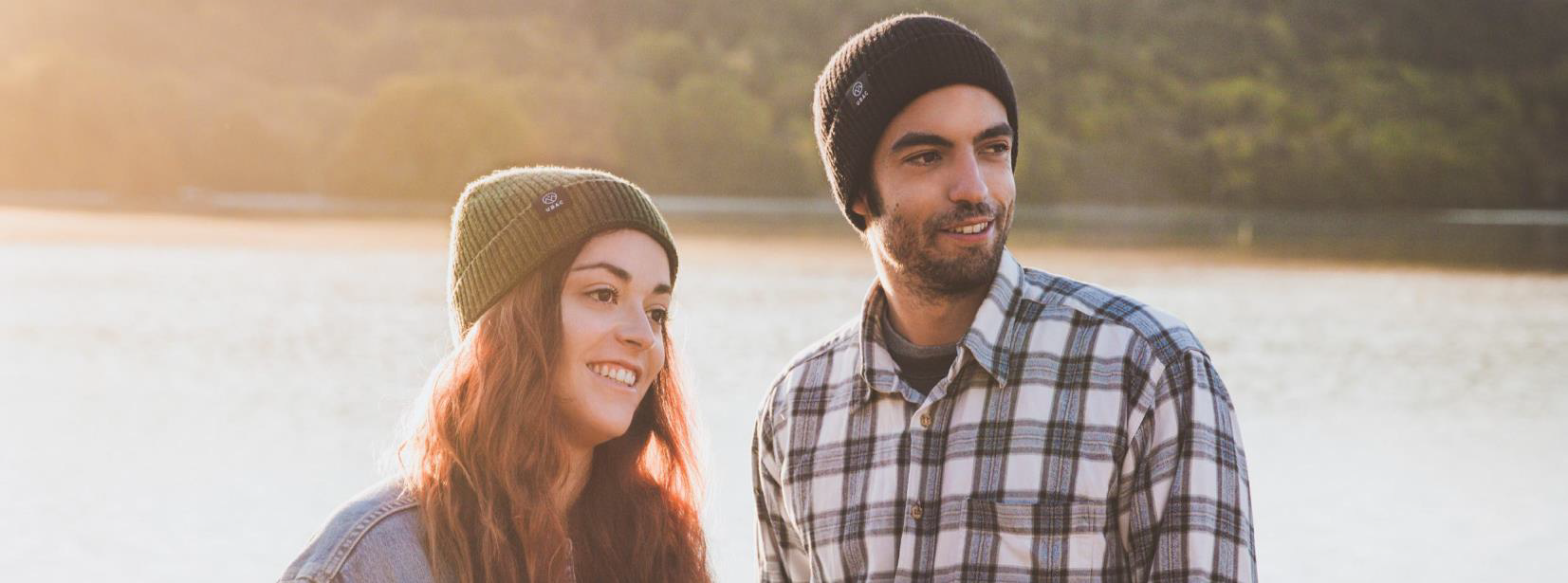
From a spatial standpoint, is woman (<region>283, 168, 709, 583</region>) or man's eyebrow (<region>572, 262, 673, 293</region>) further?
man's eyebrow (<region>572, 262, 673, 293</region>)

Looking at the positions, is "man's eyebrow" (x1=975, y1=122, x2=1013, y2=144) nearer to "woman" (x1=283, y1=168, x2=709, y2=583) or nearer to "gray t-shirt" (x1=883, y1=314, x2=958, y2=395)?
"gray t-shirt" (x1=883, y1=314, x2=958, y2=395)

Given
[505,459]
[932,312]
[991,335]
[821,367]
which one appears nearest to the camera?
[505,459]

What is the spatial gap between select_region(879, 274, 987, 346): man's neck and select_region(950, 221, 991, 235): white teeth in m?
0.10

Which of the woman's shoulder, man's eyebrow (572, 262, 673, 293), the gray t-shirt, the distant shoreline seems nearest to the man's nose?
the gray t-shirt

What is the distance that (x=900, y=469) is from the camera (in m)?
2.46

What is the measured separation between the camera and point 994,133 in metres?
2.46

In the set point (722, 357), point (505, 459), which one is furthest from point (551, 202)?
point (722, 357)

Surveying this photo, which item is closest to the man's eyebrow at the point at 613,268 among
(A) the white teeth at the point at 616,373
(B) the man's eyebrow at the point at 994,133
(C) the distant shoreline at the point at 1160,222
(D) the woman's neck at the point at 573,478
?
(A) the white teeth at the point at 616,373

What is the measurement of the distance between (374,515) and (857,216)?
37.3 inches

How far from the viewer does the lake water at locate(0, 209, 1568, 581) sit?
9.37 m

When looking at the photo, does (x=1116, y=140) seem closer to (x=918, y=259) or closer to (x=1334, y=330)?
(x=1334, y=330)

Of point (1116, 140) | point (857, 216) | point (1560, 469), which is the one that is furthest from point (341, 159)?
point (857, 216)

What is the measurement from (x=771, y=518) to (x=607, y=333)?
53 centimetres

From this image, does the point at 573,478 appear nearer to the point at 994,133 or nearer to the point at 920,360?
the point at 920,360
